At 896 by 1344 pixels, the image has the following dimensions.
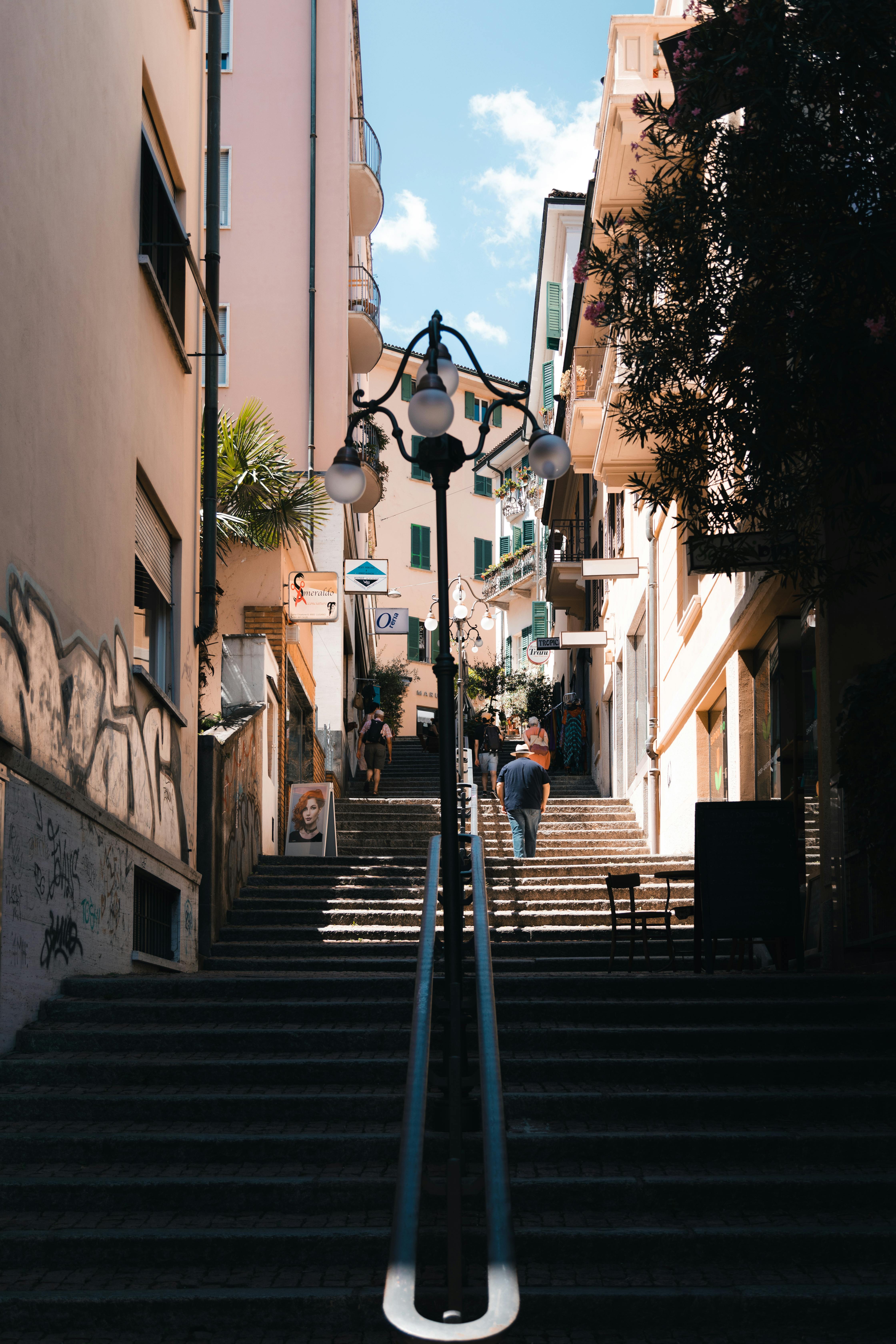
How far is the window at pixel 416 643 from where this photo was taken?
157 feet

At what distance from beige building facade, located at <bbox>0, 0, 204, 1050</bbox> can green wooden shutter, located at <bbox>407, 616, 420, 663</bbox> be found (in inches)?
1400

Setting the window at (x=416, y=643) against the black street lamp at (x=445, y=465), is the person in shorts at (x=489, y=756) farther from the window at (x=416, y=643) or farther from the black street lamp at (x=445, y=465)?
the window at (x=416, y=643)

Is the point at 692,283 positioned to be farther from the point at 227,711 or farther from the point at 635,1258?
the point at 227,711

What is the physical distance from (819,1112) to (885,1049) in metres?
0.88

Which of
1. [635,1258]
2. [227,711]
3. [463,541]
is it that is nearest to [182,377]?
[227,711]

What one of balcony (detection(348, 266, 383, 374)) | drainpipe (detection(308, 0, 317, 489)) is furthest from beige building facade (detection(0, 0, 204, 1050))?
balcony (detection(348, 266, 383, 374))

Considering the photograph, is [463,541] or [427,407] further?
[463,541]

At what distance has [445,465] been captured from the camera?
6734mm

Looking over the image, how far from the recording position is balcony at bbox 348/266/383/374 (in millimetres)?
25047

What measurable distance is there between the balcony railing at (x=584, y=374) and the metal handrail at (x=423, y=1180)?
42.9 feet

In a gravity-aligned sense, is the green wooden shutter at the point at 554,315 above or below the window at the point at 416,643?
above

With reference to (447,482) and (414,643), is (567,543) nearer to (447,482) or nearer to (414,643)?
(414,643)

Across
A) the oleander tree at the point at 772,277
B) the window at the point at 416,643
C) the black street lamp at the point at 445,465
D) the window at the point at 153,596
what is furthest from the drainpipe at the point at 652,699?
the window at the point at 416,643

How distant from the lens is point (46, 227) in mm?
7551
